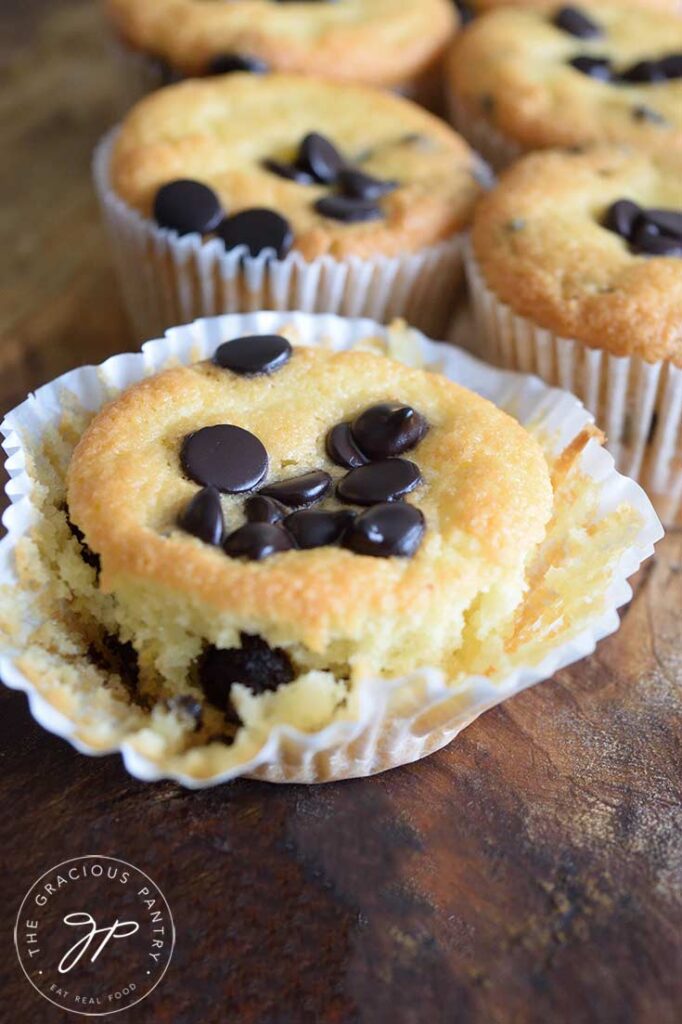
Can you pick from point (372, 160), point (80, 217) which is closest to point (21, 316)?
point (80, 217)

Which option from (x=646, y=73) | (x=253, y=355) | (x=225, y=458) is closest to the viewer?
(x=225, y=458)

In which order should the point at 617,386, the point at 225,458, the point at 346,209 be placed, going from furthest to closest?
the point at 346,209, the point at 617,386, the point at 225,458

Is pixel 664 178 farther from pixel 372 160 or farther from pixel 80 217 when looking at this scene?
pixel 80 217

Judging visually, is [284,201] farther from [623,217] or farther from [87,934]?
[87,934]

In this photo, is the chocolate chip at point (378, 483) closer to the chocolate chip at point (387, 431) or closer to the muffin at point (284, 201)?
the chocolate chip at point (387, 431)

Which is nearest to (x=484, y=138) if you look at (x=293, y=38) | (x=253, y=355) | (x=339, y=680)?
(x=293, y=38)

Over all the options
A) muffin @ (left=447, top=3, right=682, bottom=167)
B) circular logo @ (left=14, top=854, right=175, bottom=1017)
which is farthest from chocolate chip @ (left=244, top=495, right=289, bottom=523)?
muffin @ (left=447, top=3, right=682, bottom=167)
